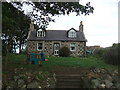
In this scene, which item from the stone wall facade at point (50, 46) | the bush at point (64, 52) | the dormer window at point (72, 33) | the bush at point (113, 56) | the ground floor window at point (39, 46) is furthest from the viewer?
the dormer window at point (72, 33)

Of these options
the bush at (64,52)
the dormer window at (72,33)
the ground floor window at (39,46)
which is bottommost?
the bush at (64,52)

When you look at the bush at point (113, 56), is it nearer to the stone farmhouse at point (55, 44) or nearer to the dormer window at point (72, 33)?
the stone farmhouse at point (55, 44)

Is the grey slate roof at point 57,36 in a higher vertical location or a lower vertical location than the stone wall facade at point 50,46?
higher

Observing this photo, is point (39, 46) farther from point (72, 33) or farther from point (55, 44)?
point (72, 33)

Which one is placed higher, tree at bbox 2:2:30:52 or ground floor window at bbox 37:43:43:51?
tree at bbox 2:2:30:52

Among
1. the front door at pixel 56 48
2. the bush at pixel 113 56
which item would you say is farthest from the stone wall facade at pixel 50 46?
the bush at pixel 113 56

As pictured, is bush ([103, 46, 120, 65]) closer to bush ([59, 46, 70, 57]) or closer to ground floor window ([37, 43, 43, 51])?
bush ([59, 46, 70, 57])

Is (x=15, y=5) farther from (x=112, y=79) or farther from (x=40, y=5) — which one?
(x=112, y=79)

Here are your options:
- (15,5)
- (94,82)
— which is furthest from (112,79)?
(15,5)

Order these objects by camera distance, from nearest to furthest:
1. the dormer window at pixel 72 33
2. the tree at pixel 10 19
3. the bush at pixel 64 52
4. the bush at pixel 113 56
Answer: the tree at pixel 10 19 < the bush at pixel 113 56 < the bush at pixel 64 52 < the dormer window at pixel 72 33

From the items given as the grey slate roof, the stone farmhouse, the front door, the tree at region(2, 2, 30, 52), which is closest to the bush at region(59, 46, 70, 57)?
the stone farmhouse

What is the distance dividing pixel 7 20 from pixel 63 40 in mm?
19058

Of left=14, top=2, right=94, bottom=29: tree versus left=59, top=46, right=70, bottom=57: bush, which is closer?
left=14, top=2, right=94, bottom=29: tree

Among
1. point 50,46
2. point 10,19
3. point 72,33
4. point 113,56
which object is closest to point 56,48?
point 50,46
